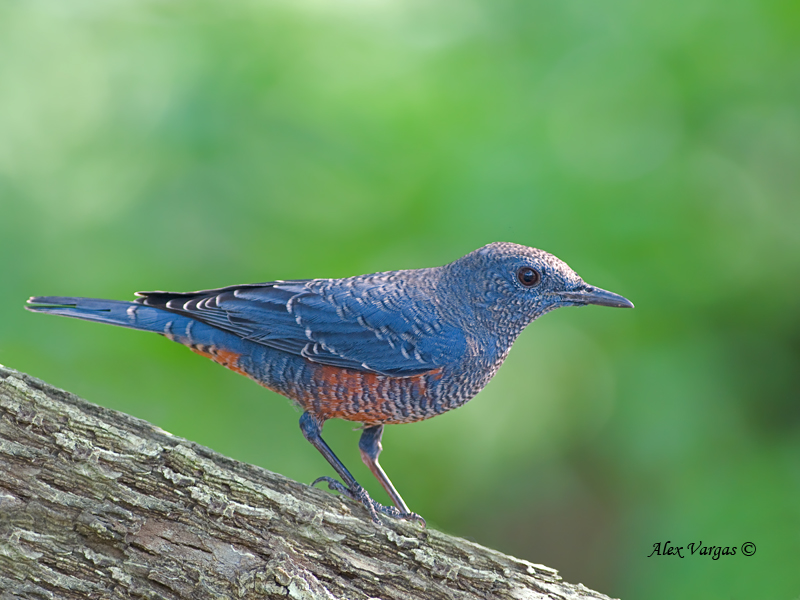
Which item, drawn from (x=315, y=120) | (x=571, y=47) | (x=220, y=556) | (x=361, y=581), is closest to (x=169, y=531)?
(x=220, y=556)

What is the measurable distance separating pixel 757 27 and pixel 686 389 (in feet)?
9.59

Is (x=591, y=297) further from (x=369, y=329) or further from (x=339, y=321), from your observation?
(x=339, y=321)

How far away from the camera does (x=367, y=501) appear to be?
12.1 ft

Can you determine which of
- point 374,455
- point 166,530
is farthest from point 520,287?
point 166,530

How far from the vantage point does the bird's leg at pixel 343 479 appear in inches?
146

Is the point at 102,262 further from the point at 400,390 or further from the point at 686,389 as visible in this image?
the point at 686,389

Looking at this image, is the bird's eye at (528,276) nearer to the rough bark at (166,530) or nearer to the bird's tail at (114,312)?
the rough bark at (166,530)
